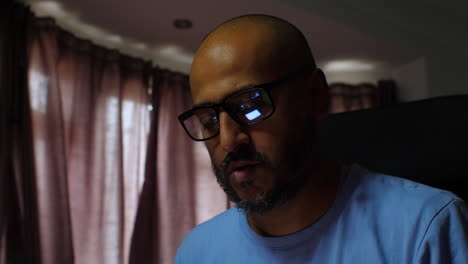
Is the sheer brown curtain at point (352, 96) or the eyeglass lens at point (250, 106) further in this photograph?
the sheer brown curtain at point (352, 96)

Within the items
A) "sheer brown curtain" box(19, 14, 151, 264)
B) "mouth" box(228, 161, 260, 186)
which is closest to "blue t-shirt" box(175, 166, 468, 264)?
"mouth" box(228, 161, 260, 186)

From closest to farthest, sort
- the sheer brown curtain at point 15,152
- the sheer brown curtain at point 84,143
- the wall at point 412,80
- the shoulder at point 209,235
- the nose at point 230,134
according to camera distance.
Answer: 1. the nose at point 230,134
2. the shoulder at point 209,235
3. the sheer brown curtain at point 15,152
4. the sheer brown curtain at point 84,143
5. the wall at point 412,80

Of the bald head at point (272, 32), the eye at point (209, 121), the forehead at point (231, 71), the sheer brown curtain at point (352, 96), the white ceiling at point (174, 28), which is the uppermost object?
the white ceiling at point (174, 28)

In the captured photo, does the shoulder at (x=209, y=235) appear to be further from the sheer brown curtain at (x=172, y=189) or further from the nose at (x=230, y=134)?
the sheer brown curtain at (x=172, y=189)

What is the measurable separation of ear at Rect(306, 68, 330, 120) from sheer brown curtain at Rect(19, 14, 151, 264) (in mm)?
1736

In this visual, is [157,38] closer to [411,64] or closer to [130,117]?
[130,117]

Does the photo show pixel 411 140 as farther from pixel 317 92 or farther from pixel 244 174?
pixel 244 174

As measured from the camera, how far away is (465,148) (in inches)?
34.2

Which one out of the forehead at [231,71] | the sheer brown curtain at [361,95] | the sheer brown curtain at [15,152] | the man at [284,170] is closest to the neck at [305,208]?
the man at [284,170]

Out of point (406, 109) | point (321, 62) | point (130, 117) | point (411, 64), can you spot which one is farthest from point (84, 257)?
point (411, 64)

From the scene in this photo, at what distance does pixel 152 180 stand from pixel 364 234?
2195 mm

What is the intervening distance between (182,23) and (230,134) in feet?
6.70

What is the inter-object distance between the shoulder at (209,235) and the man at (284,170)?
86 millimetres

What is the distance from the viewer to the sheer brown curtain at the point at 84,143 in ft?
6.81
